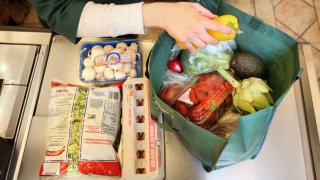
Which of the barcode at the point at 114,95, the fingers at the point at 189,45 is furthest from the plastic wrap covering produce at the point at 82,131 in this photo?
the fingers at the point at 189,45

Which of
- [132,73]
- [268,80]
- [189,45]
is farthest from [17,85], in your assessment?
[268,80]

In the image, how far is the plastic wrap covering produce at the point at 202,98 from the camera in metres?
0.54

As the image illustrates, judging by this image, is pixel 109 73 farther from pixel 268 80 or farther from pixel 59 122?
pixel 268 80

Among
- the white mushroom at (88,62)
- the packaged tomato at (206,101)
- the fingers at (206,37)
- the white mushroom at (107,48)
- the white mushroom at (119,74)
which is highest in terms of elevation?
the fingers at (206,37)

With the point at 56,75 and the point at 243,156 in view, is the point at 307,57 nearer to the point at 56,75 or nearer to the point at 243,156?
the point at 243,156

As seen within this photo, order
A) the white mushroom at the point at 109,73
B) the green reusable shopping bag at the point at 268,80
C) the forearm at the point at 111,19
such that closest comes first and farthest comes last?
the green reusable shopping bag at the point at 268,80, the forearm at the point at 111,19, the white mushroom at the point at 109,73

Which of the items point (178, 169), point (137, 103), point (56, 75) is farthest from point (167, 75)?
point (56, 75)

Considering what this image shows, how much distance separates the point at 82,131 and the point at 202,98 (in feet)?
0.87

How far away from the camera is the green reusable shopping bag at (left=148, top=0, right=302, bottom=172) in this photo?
0.47 meters

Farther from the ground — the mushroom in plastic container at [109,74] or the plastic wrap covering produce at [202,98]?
the plastic wrap covering produce at [202,98]

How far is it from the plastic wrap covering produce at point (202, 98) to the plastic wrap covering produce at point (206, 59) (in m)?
0.02

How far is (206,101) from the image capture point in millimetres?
543

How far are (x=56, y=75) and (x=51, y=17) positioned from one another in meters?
0.17

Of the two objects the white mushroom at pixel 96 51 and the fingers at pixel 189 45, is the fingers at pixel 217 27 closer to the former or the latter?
the fingers at pixel 189 45
